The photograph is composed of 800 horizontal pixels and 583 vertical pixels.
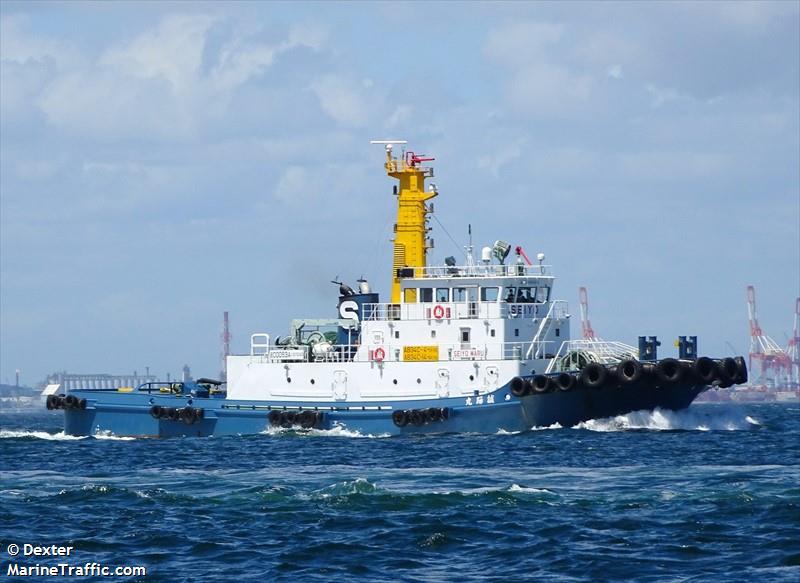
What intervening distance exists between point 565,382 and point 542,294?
4.57 metres

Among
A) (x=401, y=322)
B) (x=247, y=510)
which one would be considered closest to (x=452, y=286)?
(x=401, y=322)

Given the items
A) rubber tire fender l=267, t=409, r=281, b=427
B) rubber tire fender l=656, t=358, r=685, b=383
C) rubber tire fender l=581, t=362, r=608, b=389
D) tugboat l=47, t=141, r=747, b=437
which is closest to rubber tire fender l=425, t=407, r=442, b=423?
tugboat l=47, t=141, r=747, b=437

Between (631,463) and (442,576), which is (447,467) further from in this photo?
(442,576)

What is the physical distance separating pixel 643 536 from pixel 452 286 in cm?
2351

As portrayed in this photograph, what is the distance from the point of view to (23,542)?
928 inches

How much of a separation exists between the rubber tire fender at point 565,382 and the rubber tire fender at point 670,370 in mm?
2489

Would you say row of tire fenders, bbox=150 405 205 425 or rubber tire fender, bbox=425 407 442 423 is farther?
row of tire fenders, bbox=150 405 205 425

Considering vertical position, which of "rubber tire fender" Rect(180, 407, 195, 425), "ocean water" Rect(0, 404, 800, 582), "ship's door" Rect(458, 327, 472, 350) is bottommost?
"ocean water" Rect(0, 404, 800, 582)

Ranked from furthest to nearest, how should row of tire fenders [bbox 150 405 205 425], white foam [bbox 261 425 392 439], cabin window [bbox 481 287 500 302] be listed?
row of tire fenders [bbox 150 405 205 425] → cabin window [bbox 481 287 500 302] → white foam [bbox 261 425 392 439]

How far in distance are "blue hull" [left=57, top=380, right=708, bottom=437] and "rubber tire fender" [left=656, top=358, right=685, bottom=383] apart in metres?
0.61

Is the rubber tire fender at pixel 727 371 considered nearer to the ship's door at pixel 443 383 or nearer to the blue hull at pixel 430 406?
the blue hull at pixel 430 406

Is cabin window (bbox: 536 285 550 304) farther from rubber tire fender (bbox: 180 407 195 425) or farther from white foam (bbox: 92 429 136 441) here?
white foam (bbox: 92 429 136 441)

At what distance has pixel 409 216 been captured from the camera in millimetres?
48344

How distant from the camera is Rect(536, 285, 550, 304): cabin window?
1847 inches
